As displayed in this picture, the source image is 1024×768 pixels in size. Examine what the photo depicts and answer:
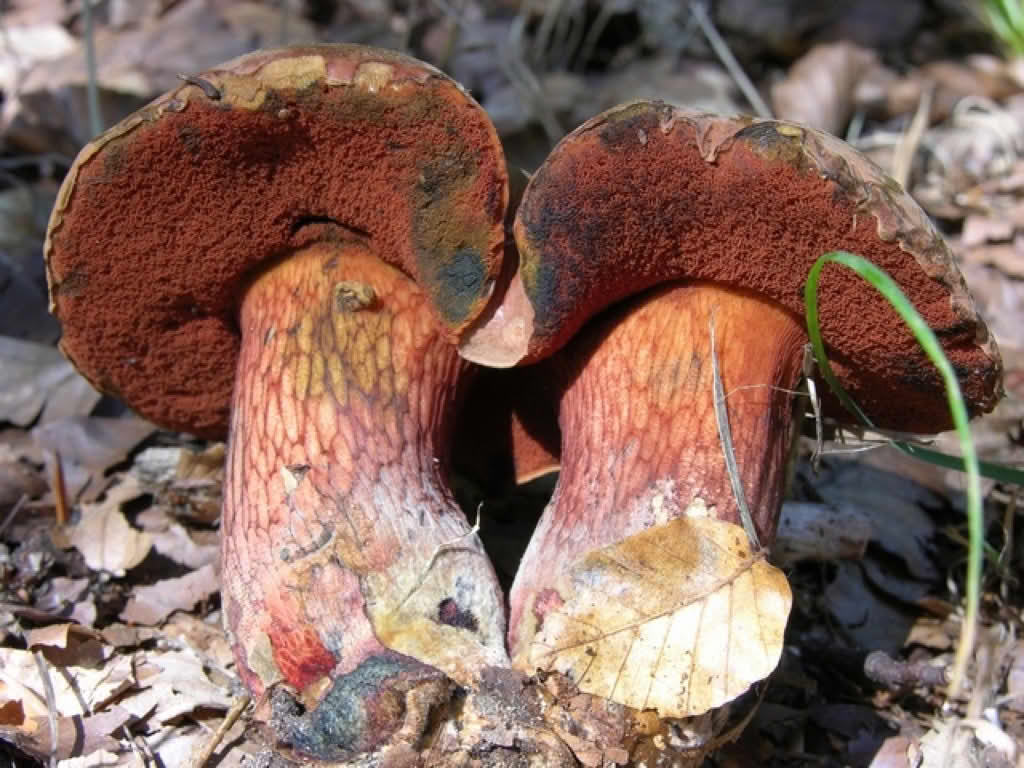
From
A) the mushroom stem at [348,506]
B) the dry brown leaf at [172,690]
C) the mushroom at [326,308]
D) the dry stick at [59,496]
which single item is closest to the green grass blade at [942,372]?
the mushroom at [326,308]

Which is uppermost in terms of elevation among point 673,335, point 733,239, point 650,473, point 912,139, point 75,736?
point 733,239

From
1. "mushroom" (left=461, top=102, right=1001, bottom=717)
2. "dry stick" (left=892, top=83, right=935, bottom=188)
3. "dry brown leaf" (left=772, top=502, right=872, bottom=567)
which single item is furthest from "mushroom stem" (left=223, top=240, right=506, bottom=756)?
"dry stick" (left=892, top=83, right=935, bottom=188)

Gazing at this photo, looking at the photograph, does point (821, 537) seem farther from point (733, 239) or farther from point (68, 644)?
point (68, 644)

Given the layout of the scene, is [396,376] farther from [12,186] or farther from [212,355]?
[12,186]

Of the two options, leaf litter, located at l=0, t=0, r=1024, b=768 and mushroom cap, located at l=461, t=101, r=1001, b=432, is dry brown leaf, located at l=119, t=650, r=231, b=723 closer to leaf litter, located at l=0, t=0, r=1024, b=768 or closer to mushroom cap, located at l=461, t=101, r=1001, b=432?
leaf litter, located at l=0, t=0, r=1024, b=768

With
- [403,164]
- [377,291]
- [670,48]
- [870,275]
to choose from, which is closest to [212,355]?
[377,291]

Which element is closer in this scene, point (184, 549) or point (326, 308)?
point (326, 308)

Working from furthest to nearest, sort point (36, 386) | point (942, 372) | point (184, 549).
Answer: point (36, 386), point (184, 549), point (942, 372)

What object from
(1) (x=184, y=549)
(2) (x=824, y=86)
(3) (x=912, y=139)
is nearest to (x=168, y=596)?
(1) (x=184, y=549)

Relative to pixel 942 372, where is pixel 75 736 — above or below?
below
